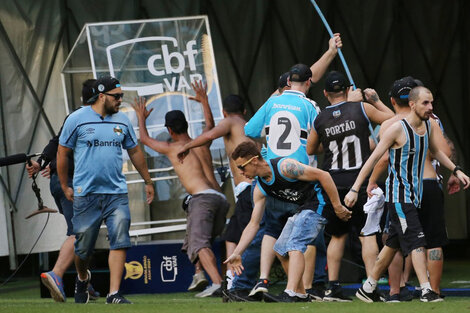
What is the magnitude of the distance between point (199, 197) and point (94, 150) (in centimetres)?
176

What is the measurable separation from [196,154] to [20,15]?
173 inches

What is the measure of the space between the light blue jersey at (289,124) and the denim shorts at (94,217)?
1199mm

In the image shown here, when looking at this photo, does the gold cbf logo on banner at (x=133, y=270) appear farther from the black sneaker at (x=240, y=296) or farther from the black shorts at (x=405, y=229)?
the black shorts at (x=405, y=229)

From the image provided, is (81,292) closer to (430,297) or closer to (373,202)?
(373,202)

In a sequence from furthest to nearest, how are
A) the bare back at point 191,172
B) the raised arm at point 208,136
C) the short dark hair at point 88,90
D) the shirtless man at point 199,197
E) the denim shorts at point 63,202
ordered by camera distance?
the bare back at point 191,172, the raised arm at point 208,136, the shirtless man at point 199,197, the denim shorts at point 63,202, the short dark hair at point 88,90

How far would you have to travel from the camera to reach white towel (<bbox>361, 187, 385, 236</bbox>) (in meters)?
7.17

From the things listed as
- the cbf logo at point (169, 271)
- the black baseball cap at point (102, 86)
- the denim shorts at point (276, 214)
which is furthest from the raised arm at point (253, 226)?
the cbf logo at point (169, 271)

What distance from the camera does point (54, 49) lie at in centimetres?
1284

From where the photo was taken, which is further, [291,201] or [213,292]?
[213,292]

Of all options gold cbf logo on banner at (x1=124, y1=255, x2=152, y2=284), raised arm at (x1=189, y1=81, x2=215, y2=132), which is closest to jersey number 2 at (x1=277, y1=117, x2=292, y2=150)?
raised arm at (x1=189, y1=81, x2=215, y2=132)

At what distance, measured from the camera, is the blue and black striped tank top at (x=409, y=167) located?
673 centimetres

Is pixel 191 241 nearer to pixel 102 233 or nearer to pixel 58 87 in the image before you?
pixel 102 233

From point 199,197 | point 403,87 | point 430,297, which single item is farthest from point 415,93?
point 199,197

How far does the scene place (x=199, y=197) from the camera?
29.6 ft
